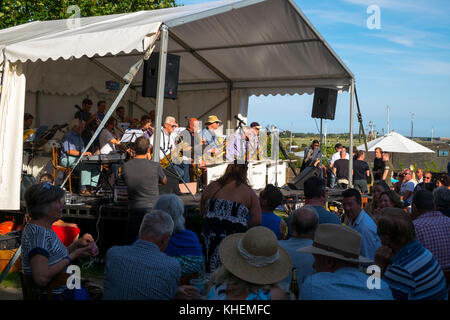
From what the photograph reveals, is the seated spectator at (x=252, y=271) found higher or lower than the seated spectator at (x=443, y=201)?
lower

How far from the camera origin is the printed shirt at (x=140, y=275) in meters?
2.65

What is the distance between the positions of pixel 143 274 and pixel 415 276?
1542 millimetres

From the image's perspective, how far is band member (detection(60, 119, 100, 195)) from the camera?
7715 millimetres

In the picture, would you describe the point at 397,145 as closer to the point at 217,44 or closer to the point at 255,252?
the point at 217,44

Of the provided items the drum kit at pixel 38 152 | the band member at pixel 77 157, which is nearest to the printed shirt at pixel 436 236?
the band member at pixel 77 157

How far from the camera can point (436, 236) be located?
12.1 ft

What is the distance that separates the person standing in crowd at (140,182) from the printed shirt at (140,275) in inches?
93.6

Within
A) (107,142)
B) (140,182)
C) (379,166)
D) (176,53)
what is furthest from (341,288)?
(379,166)

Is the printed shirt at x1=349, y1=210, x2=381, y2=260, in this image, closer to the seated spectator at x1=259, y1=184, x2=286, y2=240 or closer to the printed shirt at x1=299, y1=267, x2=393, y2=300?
the seated spectator at x1=259, y1=184, x2=286, y2=240

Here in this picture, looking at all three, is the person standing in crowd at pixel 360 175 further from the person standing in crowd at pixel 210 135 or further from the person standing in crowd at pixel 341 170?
the person standing in crowd at pixel 210 135

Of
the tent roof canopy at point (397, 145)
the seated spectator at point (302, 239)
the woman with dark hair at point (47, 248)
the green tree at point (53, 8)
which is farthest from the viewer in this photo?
the tent roof canopy at point (397, 145)

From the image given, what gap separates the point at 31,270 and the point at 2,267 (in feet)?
10.1

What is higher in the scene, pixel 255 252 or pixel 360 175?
pixel 360 175

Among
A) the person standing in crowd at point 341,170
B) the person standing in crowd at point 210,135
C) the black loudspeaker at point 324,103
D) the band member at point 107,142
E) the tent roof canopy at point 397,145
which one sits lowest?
the person standing in crowd at point 341,170
